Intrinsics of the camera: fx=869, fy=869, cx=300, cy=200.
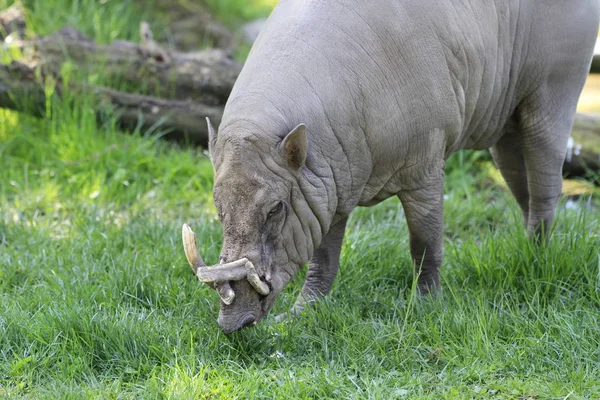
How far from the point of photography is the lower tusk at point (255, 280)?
12.3ft

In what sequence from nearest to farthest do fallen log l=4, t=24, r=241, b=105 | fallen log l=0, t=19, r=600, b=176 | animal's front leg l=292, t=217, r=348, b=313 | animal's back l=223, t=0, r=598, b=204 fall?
animal's back l=223, t=0, r=598, b=204, animal's front leg l=292, t=217, r=348, b=313, fallen log l=0, t=19, r=600, b=176, fallen log l=4, t=24, r=241, b=105

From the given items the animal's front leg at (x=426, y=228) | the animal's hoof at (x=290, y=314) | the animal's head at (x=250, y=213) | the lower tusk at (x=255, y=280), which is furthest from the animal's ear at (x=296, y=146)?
the animal's hoof at (x=290, y=314)

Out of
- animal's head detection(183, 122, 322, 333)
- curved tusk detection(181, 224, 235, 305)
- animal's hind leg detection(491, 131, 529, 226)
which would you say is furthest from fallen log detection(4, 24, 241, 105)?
curved tusk detection(181, 224, 235, 305)

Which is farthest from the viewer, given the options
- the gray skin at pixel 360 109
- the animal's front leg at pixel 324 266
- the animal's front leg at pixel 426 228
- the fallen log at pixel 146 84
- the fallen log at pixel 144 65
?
the fallen log at pixel 144 65

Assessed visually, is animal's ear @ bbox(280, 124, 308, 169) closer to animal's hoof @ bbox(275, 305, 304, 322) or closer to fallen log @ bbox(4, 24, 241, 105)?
animal's hoof @ bbox(275, 305, 304, 322)

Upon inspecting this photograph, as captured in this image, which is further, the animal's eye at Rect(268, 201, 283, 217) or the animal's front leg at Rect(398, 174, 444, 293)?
the animal's front leg at Rect(398, 174, 444, 293)

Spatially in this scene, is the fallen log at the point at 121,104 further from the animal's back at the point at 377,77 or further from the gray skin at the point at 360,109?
the animal's back at the point at 377,77

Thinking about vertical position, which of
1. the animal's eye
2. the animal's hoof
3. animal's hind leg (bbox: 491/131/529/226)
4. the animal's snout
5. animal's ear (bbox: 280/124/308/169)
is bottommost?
the animal's hoof

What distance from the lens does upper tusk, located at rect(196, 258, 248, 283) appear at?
3.69 m

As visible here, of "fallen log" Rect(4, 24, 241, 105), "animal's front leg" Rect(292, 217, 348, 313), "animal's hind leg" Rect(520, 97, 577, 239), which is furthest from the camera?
"fallen log" Rect(4, 24, 241, 105)

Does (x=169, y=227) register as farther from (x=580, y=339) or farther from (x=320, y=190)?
(x=580, y=339)

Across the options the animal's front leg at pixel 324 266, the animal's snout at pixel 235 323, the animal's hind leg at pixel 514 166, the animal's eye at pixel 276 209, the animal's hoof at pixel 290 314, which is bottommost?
the animal's hoof at pixel 290 314

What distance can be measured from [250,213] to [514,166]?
2333mm

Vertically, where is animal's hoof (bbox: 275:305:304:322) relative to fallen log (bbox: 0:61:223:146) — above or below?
below
